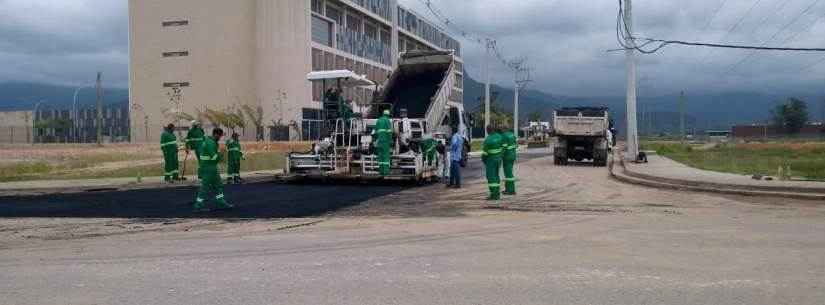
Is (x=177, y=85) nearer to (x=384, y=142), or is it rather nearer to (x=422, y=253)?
(x=384, y=142)

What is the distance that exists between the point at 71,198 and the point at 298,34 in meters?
46.8

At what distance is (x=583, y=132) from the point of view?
28531 millimetres

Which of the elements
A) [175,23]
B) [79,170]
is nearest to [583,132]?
[79,170]

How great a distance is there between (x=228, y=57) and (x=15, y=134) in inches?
1158

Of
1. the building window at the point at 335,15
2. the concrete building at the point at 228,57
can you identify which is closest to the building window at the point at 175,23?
the concrete building at the point at 228,57

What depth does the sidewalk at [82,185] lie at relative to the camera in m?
18.3

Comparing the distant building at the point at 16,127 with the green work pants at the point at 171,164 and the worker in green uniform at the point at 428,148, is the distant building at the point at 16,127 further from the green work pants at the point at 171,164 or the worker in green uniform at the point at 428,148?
the worker in green uniform at the point at 428,148

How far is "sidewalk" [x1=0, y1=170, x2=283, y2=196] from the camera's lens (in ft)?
60.1

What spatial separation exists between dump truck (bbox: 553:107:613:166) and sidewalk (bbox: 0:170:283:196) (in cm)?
1231

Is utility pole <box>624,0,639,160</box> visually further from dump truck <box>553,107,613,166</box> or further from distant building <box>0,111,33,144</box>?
distant building <box>0,111,33,144</box>

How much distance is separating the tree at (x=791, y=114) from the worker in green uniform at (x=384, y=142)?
352ft

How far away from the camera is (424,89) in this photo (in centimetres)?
2134

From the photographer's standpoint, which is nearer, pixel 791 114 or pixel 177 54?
pixel 177 54

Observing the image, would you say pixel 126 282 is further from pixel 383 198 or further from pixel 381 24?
pixel 381 24
